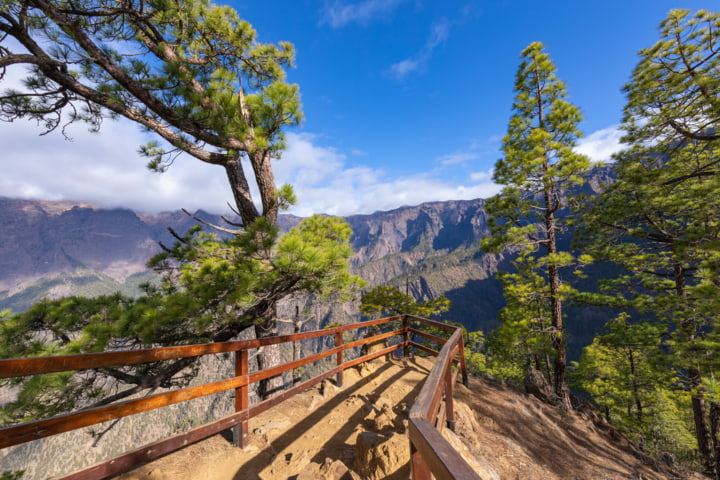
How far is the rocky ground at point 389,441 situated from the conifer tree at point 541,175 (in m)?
2.79

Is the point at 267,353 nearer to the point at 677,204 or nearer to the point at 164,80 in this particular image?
the point at 164,80

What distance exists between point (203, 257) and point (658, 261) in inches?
561

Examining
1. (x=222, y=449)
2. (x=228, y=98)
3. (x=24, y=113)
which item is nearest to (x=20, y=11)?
(x=24, y=113)

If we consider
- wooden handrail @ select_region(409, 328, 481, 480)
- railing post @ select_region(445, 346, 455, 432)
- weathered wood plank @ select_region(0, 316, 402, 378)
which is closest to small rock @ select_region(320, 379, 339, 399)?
railing post @ select_region(445, 346, 455, 432)

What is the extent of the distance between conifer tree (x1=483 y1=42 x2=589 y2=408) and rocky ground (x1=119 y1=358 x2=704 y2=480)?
2.79 m

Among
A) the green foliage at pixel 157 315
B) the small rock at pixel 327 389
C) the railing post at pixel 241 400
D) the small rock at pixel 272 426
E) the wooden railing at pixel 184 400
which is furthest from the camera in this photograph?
the small rock at pixel 327 389

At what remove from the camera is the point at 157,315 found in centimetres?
448

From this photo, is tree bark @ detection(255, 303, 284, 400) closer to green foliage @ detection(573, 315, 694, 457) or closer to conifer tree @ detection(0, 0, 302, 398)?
conifer tree @ detection(0, 0, 302, 398)

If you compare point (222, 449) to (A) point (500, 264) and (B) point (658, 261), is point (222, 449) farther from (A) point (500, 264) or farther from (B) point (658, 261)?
(A) point (500, 264)

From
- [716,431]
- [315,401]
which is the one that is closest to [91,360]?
[315,401]

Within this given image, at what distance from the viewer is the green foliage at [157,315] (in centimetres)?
406

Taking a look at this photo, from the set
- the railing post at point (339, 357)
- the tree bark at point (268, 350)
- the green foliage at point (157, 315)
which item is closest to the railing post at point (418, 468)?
the green foliage at point (157, 315)

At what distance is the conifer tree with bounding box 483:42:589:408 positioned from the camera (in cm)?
873

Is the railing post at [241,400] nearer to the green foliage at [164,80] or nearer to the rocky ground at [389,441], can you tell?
the rocky ground at [389,441]
